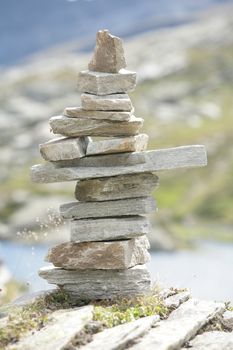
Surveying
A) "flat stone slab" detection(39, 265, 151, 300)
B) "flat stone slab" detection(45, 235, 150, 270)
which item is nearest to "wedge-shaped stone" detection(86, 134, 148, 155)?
"flat stone slab" detection(45, 235, 150, 270)

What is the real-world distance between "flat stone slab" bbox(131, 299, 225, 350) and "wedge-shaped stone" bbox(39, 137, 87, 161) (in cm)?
395

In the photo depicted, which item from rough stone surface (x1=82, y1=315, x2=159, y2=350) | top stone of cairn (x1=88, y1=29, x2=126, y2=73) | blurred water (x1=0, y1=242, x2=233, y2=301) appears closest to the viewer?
rough stone surface (x1=82, y1=315, x2=159, y2=350)

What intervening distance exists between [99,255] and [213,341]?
369 centimetres

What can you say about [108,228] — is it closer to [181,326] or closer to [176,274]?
[181,326]

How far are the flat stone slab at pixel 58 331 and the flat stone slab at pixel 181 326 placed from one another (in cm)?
120

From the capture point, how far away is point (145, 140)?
61.9 feet

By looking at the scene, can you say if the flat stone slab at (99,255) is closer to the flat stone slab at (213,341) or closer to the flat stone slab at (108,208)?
the flat stone slab at (108,208)

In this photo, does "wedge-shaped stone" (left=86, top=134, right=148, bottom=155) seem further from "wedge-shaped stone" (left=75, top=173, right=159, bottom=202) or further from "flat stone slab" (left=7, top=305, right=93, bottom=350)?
"flat stone slab" (left=7, top=305, right=93, bottom=350)

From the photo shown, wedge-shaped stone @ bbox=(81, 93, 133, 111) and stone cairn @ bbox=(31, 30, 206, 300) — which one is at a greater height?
wedge-shaped stone @ bbox=(81, 93, 133, 111)

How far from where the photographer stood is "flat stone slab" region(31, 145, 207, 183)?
17.6 metres

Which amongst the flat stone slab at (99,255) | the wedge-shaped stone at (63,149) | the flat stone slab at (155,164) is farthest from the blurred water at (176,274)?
the wedge-shaped stone at (63,149)

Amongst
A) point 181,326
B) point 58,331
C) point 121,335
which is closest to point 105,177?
point 181,326

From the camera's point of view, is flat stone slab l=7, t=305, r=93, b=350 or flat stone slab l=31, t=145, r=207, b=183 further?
flat stone slab l=31, t=145, r=207, b=183

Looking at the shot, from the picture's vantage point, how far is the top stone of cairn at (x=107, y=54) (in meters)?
18.2
